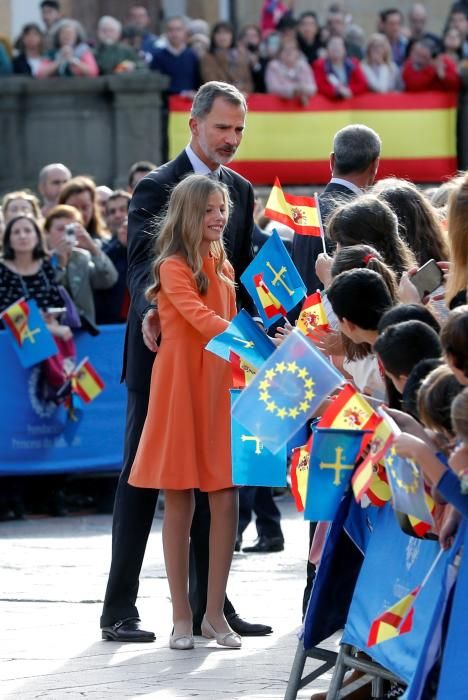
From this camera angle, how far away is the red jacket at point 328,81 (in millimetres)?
18328

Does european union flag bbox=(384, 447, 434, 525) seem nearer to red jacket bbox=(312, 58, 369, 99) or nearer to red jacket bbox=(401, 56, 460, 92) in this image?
red jacket bbox=(312, 58, 369, 99)

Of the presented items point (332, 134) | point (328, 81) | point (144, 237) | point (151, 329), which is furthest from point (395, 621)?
point (332, 134)

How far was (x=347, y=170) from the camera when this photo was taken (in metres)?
6.80

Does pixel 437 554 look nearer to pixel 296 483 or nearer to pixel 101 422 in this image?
pixel 296 483

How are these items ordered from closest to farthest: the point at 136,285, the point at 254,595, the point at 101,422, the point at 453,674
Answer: the point at 453,674, the point at 136,285, the point at 254,595, the point at 101,422

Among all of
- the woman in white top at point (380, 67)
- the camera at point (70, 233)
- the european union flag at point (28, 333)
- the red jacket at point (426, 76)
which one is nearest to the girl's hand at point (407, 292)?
the european union flag at point (28, 333)

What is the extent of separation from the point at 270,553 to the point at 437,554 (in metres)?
4.63

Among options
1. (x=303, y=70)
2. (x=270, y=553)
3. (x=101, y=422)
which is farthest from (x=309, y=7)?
(x=270, y=553)

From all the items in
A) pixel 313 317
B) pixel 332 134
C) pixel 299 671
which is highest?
pixel 313 317

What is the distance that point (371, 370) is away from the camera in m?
5.34

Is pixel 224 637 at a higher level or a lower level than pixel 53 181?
lower

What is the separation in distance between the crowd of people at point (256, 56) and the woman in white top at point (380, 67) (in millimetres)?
11

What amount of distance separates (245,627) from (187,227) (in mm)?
1508

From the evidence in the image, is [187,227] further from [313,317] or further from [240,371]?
[313,317]
